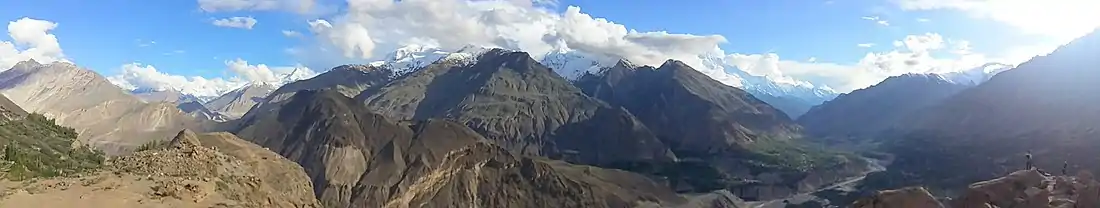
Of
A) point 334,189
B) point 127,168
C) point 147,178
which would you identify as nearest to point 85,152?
point 127,168

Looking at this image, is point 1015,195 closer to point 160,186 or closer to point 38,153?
point 160,186

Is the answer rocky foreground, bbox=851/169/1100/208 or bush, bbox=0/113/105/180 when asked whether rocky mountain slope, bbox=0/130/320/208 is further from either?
rocky foreground, bbox=851/169/1100/208

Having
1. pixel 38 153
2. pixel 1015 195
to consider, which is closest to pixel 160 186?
pixel 38 153

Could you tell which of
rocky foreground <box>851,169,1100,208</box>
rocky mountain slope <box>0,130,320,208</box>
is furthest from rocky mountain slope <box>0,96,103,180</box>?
rocky foreground <box>851,169,1100,208</box>

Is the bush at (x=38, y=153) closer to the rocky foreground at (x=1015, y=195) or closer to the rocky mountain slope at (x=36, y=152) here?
the rocky mountain slope at (x=36, y=152)

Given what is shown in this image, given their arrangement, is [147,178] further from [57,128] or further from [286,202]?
[57,128]

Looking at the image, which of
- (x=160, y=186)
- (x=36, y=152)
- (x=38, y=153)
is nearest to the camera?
(x=160, y=186)

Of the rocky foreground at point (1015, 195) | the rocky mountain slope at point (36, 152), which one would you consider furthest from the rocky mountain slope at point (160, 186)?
the rocky foreground at point (1015, 195)
